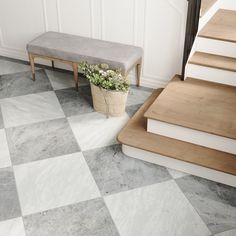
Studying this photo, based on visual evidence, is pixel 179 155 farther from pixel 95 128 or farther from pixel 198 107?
pixel 95 128

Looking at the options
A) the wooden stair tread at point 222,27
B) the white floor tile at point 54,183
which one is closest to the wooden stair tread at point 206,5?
the wooden stair tread at point 222,27

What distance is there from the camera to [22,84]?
4.05 metres

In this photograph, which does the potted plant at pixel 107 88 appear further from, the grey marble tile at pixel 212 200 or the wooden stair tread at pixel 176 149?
the grey marble tile at pixel 212 200

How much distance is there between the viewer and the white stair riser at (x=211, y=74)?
11.1 feet

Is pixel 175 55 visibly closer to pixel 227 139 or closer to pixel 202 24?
pixel 202 24

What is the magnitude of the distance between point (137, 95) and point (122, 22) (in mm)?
729

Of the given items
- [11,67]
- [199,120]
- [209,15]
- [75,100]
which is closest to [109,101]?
[75,100]

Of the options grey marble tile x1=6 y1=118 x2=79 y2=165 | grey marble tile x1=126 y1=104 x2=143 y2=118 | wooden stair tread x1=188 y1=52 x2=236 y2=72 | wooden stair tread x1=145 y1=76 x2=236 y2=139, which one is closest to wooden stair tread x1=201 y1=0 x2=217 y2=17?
wooden stair tread x1=188 y1=52 x2=236 y2=72

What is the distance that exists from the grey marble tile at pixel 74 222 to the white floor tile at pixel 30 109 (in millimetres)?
1138

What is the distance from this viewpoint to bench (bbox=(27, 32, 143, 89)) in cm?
353

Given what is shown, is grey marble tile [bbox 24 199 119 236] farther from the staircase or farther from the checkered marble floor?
the staircase

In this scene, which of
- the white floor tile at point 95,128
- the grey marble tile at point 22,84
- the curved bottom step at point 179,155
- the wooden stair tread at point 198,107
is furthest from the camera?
the grey marble tile at point 22,84

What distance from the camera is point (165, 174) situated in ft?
9.45

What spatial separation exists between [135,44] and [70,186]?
1.69 metres
